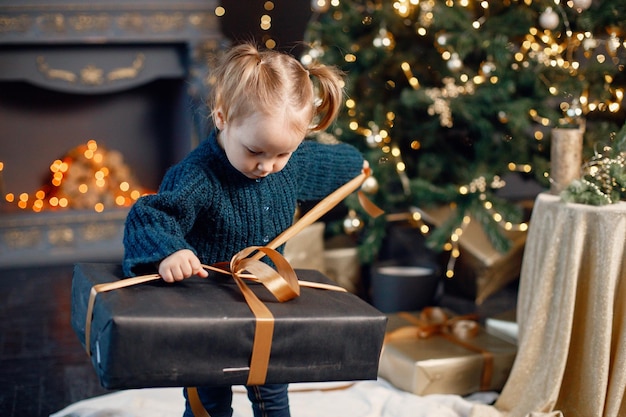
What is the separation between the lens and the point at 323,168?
66.4 inches

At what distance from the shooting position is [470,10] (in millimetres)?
2875

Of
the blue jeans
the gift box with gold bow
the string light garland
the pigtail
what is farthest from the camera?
the string light garland

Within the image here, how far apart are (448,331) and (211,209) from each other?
42.5 inches

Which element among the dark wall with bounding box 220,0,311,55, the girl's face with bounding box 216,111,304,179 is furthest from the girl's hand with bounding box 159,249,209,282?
the dark wall with bounding box 220,0,311,55

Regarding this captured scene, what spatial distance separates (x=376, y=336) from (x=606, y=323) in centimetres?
71

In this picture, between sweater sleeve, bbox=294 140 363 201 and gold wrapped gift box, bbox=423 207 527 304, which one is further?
gold wrapped gift box, bbox=423 207 527 304

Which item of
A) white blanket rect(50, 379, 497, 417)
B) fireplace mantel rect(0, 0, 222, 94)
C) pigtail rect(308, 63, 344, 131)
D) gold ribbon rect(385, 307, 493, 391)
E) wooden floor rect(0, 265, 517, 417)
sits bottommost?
wooden floor rect(0, 265, 517, 417)

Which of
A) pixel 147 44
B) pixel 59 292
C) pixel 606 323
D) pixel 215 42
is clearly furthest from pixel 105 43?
pixel 606 323

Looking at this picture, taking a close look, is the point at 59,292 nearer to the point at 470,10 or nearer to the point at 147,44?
the point at 147,44

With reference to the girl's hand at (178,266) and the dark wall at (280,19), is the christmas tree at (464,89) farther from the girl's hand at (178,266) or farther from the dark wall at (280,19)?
the girl's hand at (178,266)

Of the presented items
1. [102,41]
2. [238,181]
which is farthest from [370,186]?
[102,41]

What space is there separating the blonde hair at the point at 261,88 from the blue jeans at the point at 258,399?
0.55 meters

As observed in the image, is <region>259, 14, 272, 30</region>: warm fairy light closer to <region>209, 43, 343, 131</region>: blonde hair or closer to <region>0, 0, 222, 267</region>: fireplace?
<region>0, 0, 222, 267</region>: fireplace

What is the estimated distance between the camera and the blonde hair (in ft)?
4.43
